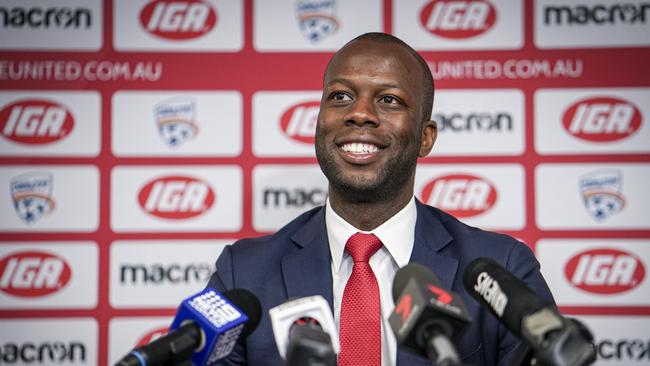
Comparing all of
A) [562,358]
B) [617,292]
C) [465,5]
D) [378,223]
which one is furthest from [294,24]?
[562,358]

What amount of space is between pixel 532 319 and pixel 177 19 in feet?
5.37

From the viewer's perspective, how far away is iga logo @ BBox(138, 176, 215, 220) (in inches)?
79.2

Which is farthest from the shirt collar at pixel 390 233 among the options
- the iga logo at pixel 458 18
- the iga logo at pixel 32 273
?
the iga logo at pixel 32 273

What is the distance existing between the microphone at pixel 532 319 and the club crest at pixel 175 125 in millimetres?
1330

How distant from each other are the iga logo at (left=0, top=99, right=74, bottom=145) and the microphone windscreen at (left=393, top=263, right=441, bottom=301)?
5.03 ft

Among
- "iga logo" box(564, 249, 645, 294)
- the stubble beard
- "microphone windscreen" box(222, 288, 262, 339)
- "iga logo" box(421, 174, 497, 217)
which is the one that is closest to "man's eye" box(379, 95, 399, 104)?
the stubble beard

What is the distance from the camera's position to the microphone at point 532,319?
0.61 meters

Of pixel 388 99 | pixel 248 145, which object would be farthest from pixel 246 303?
pixel 248 145

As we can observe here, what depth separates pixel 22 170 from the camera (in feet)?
6.61

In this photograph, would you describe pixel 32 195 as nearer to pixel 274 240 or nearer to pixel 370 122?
pixel 274 240

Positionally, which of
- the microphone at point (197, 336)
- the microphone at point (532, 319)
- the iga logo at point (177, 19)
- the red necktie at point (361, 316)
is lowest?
the red necktie at point (361, 316)

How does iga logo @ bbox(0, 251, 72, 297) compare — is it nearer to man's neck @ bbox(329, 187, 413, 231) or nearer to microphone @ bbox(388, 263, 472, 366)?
man's neck @ bbox(329, 187, 413, 231)

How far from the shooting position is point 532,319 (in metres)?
0.66

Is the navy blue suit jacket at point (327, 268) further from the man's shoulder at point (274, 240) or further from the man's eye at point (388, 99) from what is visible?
the man's eye at point (388, 99)
